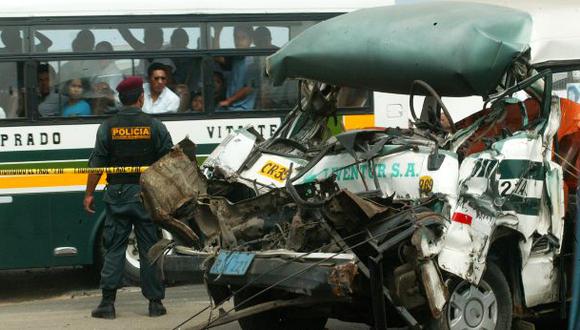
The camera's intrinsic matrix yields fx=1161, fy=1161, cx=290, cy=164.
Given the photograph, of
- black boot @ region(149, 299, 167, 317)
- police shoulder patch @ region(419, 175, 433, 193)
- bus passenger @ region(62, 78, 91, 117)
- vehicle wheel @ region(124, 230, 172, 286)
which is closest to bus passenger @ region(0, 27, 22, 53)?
bus passenger @ region(62, 78, 91, 117)

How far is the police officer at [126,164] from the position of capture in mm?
9805

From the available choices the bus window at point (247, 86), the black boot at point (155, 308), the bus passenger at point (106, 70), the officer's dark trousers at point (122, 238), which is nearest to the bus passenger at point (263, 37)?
the bus window at point (247, 86)

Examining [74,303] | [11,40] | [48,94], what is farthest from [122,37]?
[74,303]

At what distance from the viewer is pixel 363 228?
6727mm

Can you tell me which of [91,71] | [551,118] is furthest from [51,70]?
[551,118]

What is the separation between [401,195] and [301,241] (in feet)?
2.37

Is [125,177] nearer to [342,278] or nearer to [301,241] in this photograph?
[301,241]

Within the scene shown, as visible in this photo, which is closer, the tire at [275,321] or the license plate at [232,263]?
the license plate at [232,263]

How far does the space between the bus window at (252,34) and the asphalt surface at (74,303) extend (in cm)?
259

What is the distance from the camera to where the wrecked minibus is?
22.1ft

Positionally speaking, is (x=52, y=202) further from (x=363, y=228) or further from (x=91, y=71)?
(x=363, y=228)

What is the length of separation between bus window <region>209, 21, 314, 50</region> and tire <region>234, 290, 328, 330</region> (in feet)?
14.5

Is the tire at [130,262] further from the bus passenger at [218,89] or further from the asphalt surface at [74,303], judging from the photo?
the bus passenger at [218,89]

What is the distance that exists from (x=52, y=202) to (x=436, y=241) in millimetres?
5886
